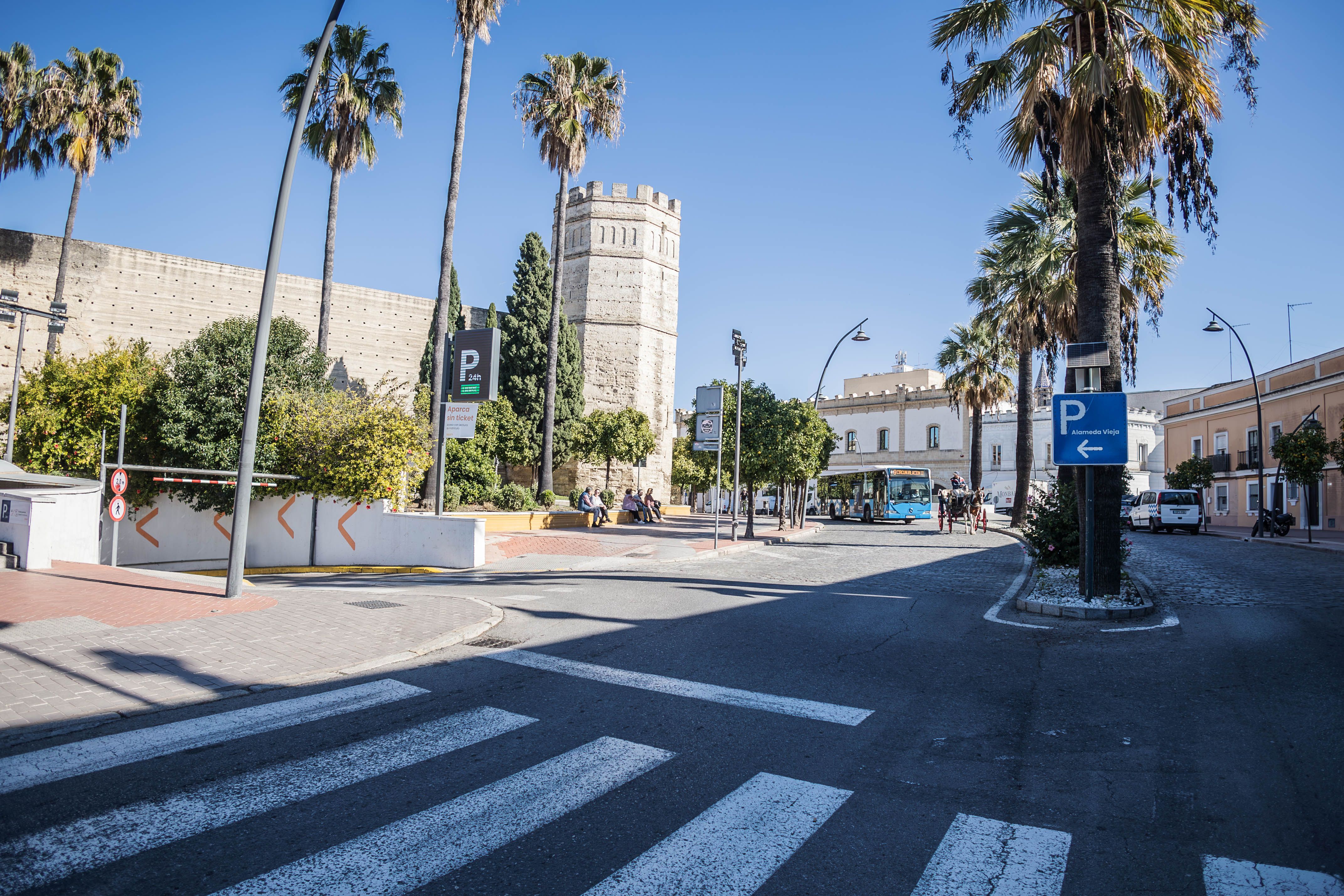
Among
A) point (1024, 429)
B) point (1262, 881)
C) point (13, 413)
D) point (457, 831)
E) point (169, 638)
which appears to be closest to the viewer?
point (1262, 881)

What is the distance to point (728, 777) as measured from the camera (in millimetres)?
4062

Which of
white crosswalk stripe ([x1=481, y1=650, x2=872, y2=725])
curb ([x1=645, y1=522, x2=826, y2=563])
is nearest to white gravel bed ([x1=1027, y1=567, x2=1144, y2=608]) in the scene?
white crosswalk stripe ([x1=481, y1=650, x2=872, y2=725])

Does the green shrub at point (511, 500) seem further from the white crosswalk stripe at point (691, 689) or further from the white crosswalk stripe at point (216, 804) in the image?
the white crosswalk stripe at point (216, 804)

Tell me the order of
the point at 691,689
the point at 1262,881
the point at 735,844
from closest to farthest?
the point at 1262,881 < the point at 735,844 < the point at 691,689

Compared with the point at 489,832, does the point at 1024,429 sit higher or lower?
higher

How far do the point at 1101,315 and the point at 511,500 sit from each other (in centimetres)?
1993

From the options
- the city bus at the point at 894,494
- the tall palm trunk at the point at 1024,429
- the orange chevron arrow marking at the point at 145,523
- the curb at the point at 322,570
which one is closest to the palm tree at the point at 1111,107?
the curb at the point at 322,570

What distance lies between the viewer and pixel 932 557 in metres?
18.2

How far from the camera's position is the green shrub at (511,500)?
26625 mm

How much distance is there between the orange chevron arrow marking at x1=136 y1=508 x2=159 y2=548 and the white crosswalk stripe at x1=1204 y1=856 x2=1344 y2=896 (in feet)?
74.9

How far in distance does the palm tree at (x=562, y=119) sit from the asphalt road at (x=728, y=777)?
2242cm

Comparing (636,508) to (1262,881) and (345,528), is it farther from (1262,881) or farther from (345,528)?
(1262,881)

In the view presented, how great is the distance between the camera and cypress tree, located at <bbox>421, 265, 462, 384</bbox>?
35938mm

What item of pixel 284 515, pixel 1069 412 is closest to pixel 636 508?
pixel 284 515
